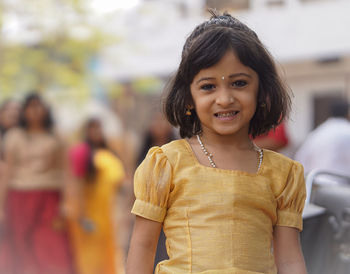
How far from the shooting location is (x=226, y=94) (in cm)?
181

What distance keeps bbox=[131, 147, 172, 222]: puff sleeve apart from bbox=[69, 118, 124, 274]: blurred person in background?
421cm

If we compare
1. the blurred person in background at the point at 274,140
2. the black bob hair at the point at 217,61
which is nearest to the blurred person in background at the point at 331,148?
the blurred person in background at the point at 274,140

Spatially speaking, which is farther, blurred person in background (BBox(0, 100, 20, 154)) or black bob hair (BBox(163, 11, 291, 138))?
blurred person in background (BBox(0, 100, 20, 154))

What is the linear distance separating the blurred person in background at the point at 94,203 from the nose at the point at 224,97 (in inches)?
169

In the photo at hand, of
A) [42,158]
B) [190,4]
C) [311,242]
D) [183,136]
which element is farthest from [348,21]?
[183,136]

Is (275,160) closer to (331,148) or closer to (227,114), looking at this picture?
(227,114)

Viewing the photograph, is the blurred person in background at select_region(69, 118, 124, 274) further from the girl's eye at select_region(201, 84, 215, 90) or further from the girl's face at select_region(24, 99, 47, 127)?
the girl's eye at select_region(201, 84, 215, 90)

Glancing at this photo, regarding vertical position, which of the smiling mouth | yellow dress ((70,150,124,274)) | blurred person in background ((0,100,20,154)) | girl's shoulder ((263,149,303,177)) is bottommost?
yellow dress ((70,150,124,274))

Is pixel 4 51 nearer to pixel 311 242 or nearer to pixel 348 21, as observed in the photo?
pixel 348 21

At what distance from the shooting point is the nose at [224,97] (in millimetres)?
1804

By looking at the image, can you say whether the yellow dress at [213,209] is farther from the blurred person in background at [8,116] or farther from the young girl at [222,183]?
the blurred person in background at [8,116]

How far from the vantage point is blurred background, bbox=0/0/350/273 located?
7.49 m

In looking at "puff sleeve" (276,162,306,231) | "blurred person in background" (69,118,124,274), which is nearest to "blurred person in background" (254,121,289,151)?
"blurred person in background" (69,118,124,274)

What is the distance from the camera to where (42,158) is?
5691 millimetres
